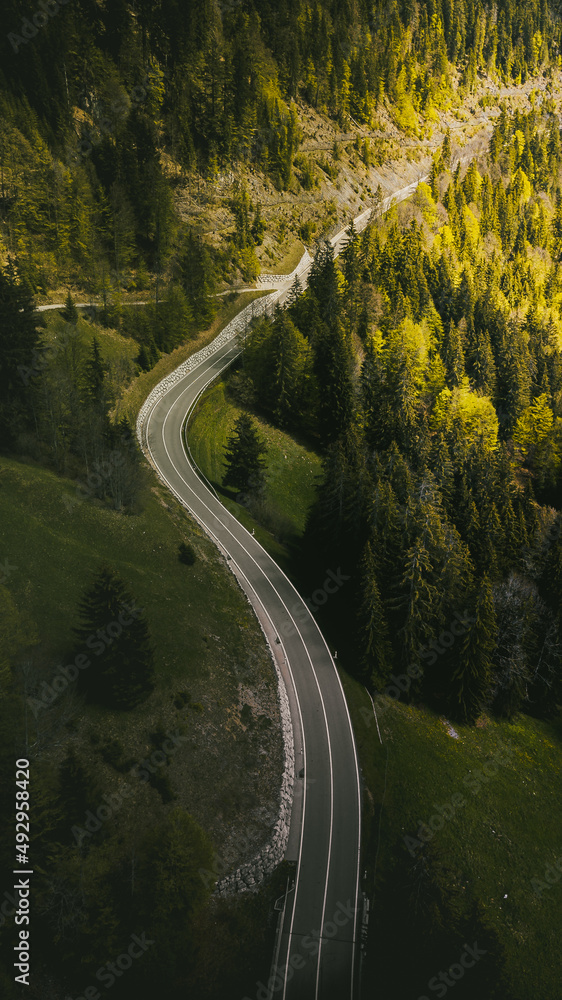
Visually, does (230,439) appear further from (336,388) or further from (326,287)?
(326,287)

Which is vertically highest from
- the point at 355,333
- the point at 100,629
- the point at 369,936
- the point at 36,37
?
the point at 36,37

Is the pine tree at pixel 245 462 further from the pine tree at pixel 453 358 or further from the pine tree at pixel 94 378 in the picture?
the pine tree at pixel 453 358

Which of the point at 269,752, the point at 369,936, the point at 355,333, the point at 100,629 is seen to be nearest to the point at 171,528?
the point at 100,629

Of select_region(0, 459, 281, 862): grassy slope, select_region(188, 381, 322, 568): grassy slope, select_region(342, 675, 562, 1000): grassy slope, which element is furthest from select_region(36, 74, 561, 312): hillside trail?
select_region(342, 675, 562, 1000): grassy slope

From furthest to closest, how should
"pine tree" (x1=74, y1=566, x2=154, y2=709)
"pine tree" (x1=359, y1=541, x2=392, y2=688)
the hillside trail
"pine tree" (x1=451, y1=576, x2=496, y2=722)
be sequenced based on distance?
the hillside trail → "pine tree" (x1=451, y1=576, x2=496, y2=722) → "pine tree" (x1=359, y1=541, x2=392, y2=688) → "pine tree" (x1=74, y1=566, x2=154, y2=709)

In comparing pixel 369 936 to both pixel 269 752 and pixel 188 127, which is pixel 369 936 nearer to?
pixel 269 752

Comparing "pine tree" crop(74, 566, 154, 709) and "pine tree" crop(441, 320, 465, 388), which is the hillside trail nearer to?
"pine tree" crop(441, 320, 465, 388)
